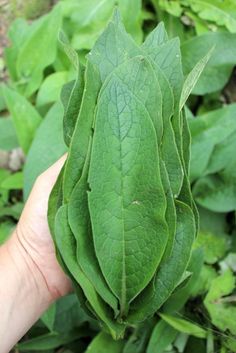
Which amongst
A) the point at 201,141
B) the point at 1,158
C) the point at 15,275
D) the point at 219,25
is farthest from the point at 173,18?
the point at 15,275

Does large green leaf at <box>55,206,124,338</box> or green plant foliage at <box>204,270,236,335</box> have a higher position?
large green leaf at <box>55,206,124,338</box>

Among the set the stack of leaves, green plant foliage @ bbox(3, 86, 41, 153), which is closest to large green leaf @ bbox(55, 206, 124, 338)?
the stack of leaves

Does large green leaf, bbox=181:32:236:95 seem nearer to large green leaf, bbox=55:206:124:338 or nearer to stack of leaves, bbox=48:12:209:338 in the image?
stack of leaves, bbox=48:12:209:338

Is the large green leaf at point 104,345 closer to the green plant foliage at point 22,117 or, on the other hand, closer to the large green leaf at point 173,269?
the large green leaf at point 173,269

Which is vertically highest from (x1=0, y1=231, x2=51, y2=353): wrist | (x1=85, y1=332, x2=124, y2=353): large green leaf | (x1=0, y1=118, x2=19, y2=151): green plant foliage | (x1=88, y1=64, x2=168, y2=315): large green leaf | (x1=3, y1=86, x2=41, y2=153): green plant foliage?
(x1=88, y1=64, x2=168, y2=315): large green leaf

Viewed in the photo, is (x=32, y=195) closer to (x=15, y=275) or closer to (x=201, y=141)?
(x=15, y=275)
